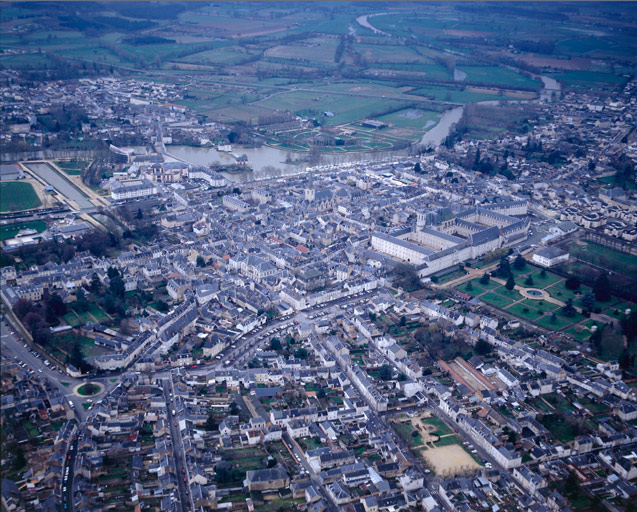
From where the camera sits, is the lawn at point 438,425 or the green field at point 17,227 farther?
the green field at point 17,227

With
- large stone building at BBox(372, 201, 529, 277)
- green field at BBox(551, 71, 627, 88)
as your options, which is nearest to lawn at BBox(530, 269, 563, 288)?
large stone building at BBox(372, 201, 529, 277)

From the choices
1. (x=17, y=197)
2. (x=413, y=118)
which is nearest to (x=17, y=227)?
(x=17, y=197)

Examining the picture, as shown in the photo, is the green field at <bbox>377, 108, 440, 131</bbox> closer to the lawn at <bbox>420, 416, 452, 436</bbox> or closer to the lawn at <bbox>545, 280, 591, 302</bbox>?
the lawn at <bbox>545, 280, 591, 302</bbox>

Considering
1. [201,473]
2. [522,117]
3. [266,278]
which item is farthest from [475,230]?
[522,117]

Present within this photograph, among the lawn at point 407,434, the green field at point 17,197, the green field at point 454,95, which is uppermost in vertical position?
the green field at point 454,95

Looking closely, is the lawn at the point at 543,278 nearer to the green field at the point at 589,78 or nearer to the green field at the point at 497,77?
the green field at the point at 497,77

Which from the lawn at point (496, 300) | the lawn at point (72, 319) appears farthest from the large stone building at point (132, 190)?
the lawn at point (496, 300)
